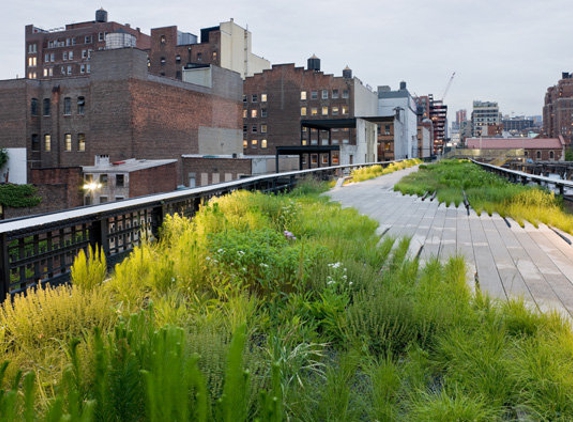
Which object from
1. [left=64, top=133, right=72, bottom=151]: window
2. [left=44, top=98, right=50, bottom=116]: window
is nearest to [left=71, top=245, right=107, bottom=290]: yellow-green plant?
[left=64, top=133, right=72, bottom=151]: window

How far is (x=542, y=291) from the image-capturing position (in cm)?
535

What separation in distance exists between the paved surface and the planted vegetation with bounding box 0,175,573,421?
576mm

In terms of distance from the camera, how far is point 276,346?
136 inches

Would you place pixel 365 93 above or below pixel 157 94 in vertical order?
above

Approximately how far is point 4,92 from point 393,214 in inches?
Result: 2357

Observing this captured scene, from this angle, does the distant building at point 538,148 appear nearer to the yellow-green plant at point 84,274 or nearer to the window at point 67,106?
the window at point 67,106

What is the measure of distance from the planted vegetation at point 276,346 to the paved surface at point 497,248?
1.89 ft

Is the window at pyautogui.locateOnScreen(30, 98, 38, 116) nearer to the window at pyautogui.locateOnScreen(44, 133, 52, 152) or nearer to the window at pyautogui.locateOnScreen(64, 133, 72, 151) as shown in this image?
the window at pyautogui.locateOnScreen(44, 133, 52, 152)

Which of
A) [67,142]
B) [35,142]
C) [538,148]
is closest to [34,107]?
[35,142]

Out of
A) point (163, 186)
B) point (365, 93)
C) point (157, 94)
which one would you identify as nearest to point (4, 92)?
point (157, 94)

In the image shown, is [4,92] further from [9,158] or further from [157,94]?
[157,94]

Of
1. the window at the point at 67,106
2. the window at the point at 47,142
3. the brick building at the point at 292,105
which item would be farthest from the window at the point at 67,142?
the brick building at the point at 292,105

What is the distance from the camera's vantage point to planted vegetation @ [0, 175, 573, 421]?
7.37ft

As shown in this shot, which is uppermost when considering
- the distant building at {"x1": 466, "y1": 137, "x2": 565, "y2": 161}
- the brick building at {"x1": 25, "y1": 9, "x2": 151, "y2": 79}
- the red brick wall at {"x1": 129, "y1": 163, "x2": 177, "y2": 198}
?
the brick building at {"x1": 25, "y1": 9, "x2": 151, "y2": 79}
